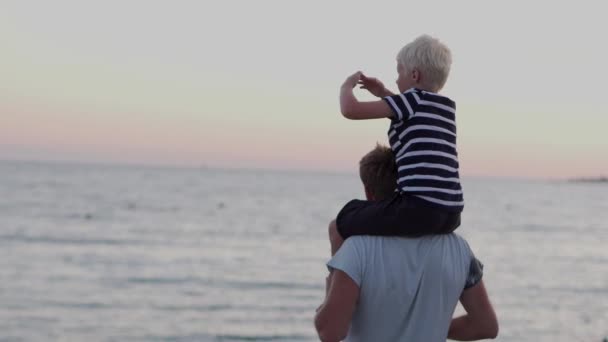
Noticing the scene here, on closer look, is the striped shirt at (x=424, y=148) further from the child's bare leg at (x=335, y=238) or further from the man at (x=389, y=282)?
the child's bare leg at (x=335, y=238)

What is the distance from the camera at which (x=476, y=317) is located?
9.85ft

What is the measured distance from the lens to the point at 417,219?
2.77 meters

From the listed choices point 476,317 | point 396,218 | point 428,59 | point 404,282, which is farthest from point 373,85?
point 476,317

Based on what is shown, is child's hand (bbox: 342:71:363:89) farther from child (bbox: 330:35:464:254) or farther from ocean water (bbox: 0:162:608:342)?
ocean water (bbox: 0:162:608:342)

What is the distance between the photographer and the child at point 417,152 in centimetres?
278

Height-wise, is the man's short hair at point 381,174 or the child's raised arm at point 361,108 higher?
Result: the child's raised arm at point 361,108

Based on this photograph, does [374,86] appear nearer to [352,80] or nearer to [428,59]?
[352,80]

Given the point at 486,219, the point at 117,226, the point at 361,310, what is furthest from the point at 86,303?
the point at 486,219

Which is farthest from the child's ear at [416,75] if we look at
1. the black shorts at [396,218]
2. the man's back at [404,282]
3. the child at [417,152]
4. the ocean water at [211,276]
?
the ocean water at [211,276]

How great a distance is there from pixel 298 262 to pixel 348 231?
21421 millimetres

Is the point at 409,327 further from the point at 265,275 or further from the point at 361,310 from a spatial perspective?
the point at 265,275

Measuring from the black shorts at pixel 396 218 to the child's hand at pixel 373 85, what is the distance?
43 cm

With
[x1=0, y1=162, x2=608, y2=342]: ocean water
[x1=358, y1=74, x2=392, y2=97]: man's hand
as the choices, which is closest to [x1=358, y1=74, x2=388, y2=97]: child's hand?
[x1=358, y1=74, x2=392, y2=97]: man's hand

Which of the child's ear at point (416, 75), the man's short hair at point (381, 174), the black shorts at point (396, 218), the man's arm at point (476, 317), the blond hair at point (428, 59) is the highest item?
the blond hair at point (428, 59)
